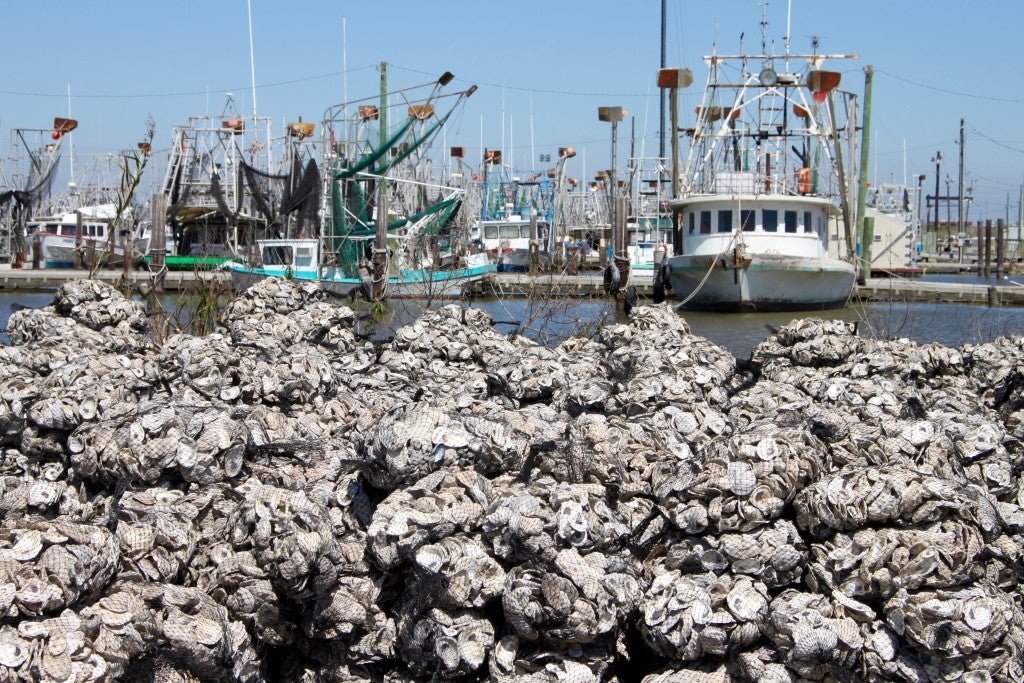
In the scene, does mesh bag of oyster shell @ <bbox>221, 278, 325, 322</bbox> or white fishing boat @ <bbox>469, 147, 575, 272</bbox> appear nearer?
mesh bag of oyster shell @ <bbox>221, 278, 325, 322</bbox>

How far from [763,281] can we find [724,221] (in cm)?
188

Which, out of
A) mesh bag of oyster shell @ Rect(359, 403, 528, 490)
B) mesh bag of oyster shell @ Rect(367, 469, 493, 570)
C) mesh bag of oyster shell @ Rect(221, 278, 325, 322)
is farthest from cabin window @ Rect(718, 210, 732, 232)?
mesh bag of oyster shell @ Rect(367, 469, 493, 570)

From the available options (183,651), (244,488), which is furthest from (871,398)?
(183,651)

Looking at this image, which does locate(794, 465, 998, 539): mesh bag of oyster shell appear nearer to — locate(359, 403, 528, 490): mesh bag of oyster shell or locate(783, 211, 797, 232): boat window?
locate(359, 403, 528, 490): mesh bag of oyster shell

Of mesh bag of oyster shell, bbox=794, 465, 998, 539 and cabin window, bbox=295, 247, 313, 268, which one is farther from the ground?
cabin window, bbox=295, 247, 313, 268

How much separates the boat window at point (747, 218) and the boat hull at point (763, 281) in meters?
1.08

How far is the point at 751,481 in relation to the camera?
3344 mm

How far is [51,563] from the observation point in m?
2.90

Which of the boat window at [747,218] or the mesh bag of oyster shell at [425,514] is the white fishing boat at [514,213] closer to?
the boat window at [747,218]

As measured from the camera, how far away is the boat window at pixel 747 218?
75.3ft

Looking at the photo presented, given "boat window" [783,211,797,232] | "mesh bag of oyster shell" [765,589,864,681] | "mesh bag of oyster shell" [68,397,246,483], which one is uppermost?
"boat window" [783,211,797,232]

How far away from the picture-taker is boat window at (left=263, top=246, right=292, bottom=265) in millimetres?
24828

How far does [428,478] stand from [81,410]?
1670 millimetres

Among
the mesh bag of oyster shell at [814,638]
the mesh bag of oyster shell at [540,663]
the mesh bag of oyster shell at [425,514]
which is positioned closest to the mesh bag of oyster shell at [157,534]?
the mesh bag of oyster shell at [425,514]
